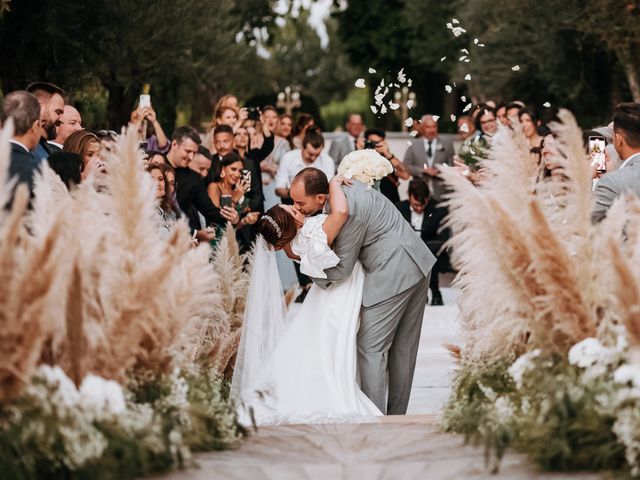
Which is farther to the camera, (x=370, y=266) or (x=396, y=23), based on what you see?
(x=396, y=23)

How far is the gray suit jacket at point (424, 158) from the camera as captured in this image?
686 inches

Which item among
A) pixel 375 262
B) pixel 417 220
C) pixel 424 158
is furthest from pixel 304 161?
pixel 375 262

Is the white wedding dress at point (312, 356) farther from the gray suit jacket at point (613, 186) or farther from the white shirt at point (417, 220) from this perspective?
the white shirt at point (417, 220)

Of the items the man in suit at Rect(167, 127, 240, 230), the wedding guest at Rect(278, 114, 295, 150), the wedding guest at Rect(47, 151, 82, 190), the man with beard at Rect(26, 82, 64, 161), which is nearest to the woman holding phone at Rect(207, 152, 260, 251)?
the man in suit at Rect(167, 127, 240, 230)

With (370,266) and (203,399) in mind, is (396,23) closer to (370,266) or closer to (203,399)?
(370,266)

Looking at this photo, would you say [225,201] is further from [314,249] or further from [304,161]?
[304,161]

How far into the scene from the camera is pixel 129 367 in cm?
615

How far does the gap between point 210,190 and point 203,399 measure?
524 centimetres

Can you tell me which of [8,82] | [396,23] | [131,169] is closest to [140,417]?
[131,169]

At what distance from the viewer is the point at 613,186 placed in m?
7.77

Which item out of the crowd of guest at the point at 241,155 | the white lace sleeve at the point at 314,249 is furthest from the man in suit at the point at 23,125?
the white lace sleeve at the point at 314,249

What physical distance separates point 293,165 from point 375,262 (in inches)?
258

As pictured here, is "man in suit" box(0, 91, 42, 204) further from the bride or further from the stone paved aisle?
the bride

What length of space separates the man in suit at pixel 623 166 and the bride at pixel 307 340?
5.82ft
